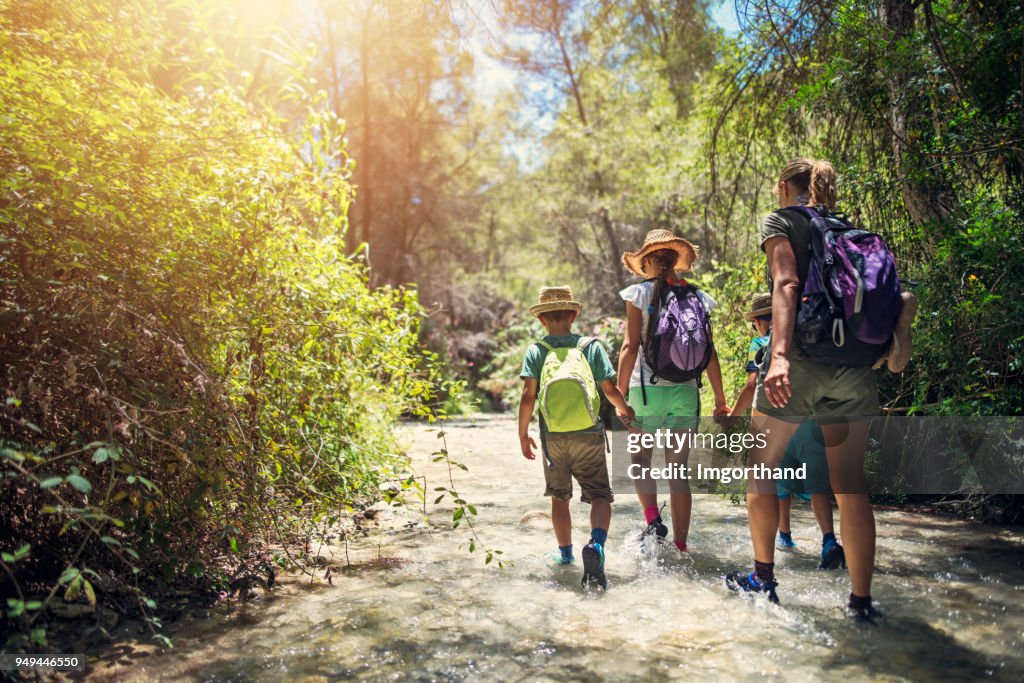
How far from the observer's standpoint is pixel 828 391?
351 cm

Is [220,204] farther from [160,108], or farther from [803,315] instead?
[803,315]

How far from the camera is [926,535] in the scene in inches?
207

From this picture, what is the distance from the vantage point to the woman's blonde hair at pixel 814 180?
383 cm

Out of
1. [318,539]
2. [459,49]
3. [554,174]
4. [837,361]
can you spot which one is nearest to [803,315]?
[837,361]

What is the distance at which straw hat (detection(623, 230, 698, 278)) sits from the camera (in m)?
5.06

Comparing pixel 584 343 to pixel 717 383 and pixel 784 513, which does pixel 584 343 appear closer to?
pixel 717 383

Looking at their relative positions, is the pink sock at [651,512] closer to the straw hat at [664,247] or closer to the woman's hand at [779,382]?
the straw hat at [664,247]

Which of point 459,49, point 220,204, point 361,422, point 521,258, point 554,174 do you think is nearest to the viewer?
point 220,204

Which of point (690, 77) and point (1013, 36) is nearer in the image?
point (1013, 36)

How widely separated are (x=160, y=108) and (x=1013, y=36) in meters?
5.34

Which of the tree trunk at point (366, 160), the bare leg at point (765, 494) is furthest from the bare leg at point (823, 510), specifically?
the tree trunk at point (366, 160)

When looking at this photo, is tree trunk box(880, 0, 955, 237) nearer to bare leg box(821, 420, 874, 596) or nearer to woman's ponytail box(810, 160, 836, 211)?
woman's ponytail box(810, 160, 836, 211)

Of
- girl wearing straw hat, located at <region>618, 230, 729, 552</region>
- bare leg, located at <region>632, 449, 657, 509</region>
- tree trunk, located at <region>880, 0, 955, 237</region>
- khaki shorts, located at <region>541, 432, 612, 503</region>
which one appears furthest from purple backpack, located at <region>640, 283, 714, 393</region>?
tree trunk, located at <region>880, 0, 955, 237</region>

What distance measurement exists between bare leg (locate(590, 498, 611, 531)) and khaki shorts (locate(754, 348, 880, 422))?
4.45ft
